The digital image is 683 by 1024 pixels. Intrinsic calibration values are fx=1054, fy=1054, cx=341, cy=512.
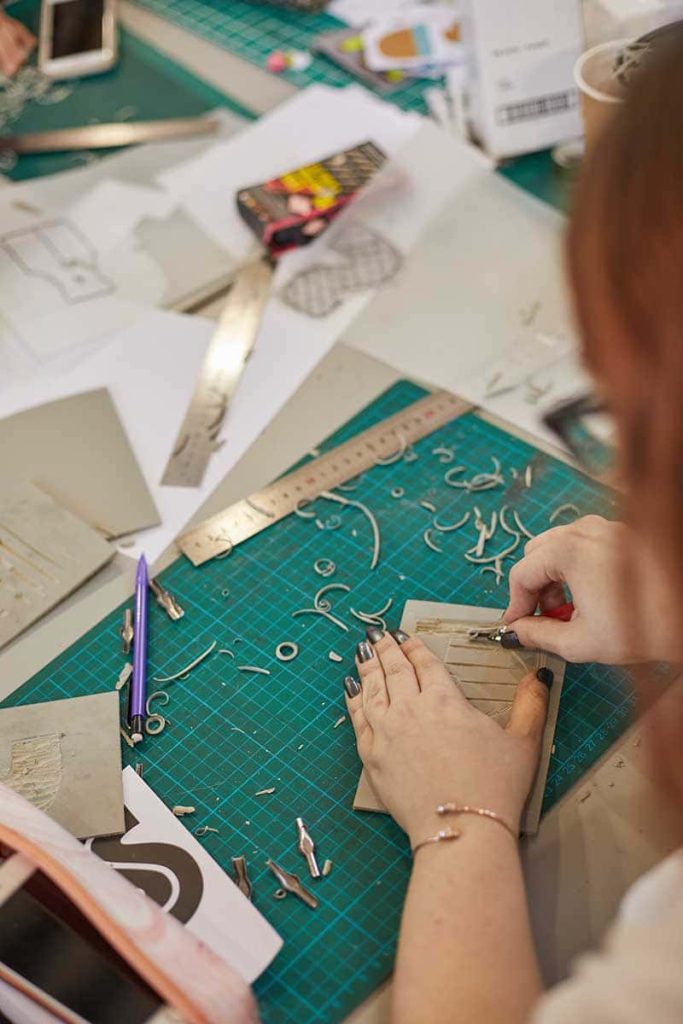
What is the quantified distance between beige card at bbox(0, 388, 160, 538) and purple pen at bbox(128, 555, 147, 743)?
4.1 inches

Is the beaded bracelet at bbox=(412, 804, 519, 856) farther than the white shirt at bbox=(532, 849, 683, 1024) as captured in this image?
Yes

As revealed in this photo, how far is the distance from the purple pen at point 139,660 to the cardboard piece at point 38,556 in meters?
0.07

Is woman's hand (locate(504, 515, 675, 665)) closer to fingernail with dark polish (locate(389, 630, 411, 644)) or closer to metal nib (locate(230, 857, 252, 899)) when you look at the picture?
fingernail with dark polish (locate(389, 630, 411, 644))

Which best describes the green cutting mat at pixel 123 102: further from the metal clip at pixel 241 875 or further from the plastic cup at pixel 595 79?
the metal clip at pixel 241 875

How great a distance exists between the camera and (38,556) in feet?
4.85

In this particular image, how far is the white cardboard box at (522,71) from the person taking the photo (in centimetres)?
187

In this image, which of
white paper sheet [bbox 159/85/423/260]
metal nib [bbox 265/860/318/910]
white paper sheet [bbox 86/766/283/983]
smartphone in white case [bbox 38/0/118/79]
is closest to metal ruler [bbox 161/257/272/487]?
white paper sheet [bbox 159/85/423/260]

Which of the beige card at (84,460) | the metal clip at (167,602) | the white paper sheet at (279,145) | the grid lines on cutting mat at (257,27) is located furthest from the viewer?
the grid lines on cutting mat at (257,27)

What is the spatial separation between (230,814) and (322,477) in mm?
528

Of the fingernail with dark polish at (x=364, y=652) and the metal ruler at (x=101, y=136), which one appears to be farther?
the metal ruler at (x=101, y=136)

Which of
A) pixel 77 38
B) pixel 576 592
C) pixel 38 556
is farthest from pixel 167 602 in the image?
pixel 77 38

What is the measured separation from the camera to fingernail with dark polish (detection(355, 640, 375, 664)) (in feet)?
4.33

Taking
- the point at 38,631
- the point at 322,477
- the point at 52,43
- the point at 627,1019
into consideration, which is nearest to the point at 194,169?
the point at 52,43

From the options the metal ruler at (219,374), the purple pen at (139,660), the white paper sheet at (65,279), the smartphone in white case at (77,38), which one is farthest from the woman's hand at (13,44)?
the purple pen at (139,660)
